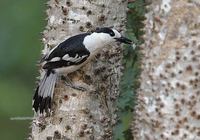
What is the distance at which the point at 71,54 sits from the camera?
4.43 metres

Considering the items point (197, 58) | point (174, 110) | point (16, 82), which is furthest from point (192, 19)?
point (16, 82)

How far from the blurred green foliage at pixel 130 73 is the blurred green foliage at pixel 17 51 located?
4193 millimetres

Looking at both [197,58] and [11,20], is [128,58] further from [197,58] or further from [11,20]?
[11,20]

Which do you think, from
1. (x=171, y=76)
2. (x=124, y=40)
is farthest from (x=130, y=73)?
(x=171, y=76)

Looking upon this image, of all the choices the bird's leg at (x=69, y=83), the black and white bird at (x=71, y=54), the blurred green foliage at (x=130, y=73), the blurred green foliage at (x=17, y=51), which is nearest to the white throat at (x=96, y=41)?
the black and white bird at (x=71, y=54)

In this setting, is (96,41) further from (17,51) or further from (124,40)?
(17,51)

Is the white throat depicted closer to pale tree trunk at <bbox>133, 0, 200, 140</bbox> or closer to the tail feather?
the tail feather

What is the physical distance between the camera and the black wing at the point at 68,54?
14.3 feet

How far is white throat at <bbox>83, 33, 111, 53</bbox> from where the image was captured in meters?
4.36

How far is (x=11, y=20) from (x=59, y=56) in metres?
4.92

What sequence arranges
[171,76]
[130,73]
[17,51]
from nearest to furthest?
[171,76] → [130,73] → [17,51]

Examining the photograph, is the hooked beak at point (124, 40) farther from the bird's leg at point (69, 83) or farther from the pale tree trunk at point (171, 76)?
the pale tree trunk at point (171, 76)

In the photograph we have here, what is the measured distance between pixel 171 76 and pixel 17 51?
244 inches

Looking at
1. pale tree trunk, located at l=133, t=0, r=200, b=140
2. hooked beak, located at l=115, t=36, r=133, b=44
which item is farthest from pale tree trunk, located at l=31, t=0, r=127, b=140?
pale tree trunk, located at l=133, t=0, r=200, b=140
